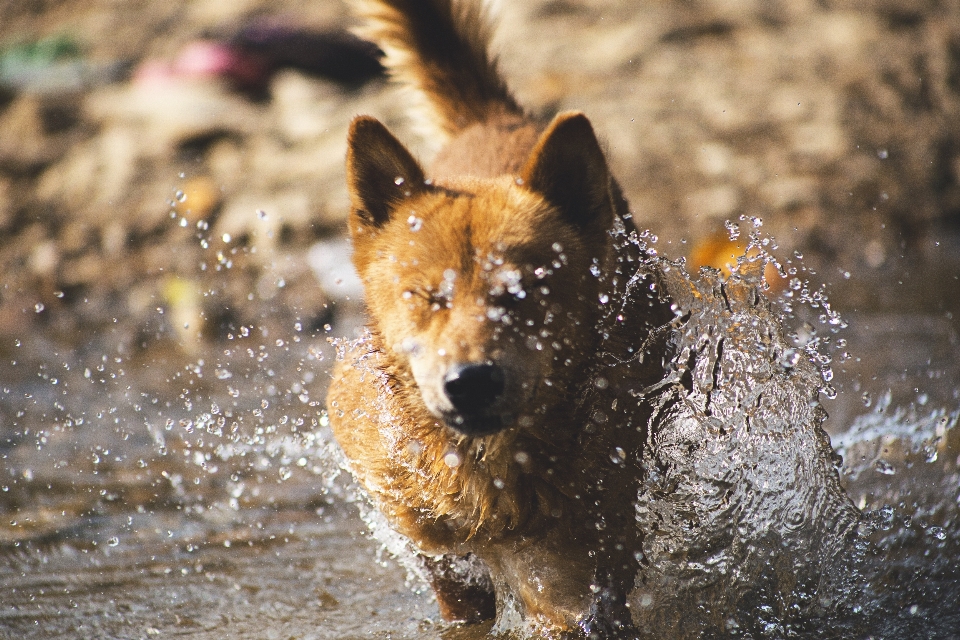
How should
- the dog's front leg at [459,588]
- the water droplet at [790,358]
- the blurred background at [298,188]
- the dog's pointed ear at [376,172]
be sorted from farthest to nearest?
1. the blurred background at [298,188]
2. the water droplet at [790,358]
3. the dog's front leg at [459,588]
4. the dog's pointed ear at [376,172]

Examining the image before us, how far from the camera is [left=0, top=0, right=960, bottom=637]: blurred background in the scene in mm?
5539

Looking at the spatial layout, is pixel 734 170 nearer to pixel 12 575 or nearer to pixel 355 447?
pixel 355 447

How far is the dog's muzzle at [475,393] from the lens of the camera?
2764 millimetres

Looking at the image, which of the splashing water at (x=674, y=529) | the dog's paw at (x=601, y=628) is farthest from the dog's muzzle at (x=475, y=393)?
the dog's paw at (x=601, y=628)

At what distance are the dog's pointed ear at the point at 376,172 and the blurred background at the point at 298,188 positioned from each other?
1.78 metres

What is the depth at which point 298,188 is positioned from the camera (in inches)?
307

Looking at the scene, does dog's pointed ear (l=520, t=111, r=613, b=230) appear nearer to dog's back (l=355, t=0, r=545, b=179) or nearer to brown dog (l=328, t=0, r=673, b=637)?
brown dog (l=328, t=0, r=673, b=637)

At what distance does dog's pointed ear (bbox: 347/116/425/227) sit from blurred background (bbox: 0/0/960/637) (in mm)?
1783

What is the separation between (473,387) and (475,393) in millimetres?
19

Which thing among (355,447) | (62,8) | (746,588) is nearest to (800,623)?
(746,588)

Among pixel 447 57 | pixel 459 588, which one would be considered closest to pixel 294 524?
pixel 459 588

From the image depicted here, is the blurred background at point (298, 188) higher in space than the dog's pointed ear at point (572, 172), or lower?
lower

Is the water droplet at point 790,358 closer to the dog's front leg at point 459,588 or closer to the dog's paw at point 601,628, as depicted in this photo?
the dog's paw at point 601,628

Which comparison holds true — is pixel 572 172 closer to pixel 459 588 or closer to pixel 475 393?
pixel 475 393
